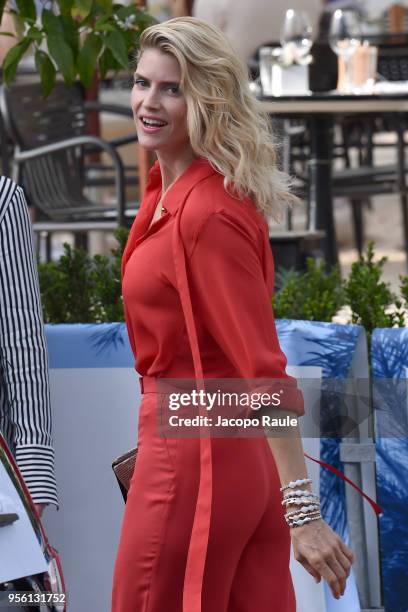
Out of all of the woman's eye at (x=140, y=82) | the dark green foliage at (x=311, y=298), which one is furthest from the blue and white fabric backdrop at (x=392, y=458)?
the woman's eye at (x=140, y=82)

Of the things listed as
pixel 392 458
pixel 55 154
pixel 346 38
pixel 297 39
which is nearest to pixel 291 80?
pixel 297 39

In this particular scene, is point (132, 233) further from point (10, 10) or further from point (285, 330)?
point (10, 10)

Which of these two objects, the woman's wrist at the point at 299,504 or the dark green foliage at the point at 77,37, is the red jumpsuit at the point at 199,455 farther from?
the dark green foliage at the point at 77,37

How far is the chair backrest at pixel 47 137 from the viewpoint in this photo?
6.31m

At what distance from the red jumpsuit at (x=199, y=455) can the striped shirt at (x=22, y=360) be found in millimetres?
210

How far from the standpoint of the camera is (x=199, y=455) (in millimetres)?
2146

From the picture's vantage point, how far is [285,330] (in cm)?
300

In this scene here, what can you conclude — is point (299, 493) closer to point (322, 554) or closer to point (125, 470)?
point (322, 554)

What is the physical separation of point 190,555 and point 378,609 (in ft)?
3.44

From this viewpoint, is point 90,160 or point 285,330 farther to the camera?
point 90,160

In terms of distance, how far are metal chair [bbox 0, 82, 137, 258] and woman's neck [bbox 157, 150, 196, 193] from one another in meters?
3.38

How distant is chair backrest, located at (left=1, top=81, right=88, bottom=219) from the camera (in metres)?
6.31

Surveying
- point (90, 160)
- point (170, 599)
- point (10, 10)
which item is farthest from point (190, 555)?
point (90, 160)

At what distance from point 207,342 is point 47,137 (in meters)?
4.72
